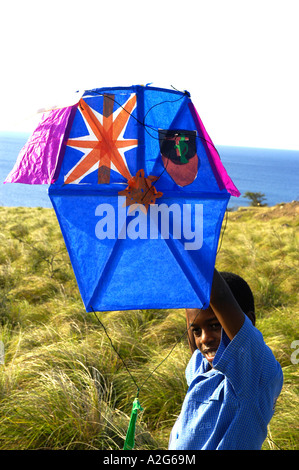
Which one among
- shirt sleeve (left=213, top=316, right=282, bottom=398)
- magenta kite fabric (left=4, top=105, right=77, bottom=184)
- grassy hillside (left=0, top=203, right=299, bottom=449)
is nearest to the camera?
shirt sleeve (left=213, top=316, right=282, bottom=398)

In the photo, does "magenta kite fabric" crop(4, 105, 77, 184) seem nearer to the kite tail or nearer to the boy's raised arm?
the boy's raised arm

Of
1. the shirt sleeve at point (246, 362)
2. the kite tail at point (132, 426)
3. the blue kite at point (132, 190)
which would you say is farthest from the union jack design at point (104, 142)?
the kite tail at point (132, 426)

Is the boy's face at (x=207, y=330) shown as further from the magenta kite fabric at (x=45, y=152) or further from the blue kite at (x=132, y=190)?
the magenta kite fabric at (x=45, y=152)

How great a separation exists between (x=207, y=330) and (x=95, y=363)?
7.45 ft

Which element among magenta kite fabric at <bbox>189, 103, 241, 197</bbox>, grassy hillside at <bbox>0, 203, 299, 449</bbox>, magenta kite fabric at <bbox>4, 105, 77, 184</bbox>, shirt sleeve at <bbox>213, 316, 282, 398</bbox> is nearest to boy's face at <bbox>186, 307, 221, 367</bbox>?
shirt sleeve at <bbox>213, 316, 282, 398</bbox>

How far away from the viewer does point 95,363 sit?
3562mm

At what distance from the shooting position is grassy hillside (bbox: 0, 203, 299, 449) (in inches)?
109

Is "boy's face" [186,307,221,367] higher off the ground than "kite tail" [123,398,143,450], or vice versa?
"boy's face" [186,307,221,367]

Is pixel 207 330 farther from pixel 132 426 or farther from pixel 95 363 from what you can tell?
pixel 95 363

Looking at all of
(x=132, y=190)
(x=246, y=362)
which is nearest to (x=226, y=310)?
(x=246, y=362)

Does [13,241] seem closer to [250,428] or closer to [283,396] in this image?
[283,396]
